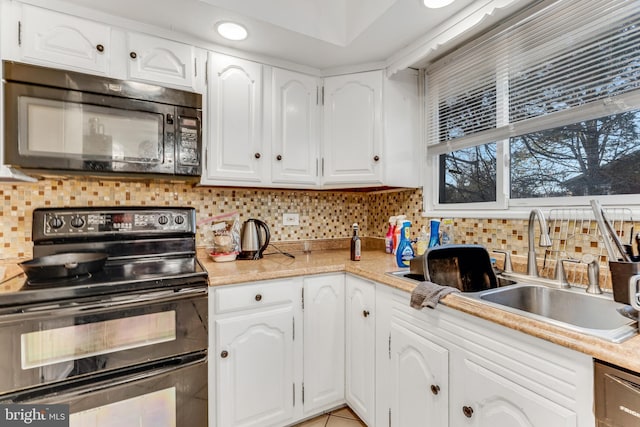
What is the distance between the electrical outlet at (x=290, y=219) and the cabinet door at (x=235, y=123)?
442 mm

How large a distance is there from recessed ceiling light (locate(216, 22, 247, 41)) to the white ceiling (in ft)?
0.11

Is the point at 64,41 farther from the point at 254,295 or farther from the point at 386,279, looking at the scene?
the point at 386,279

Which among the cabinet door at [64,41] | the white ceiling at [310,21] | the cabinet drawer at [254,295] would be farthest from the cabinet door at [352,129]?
the cabinet door at [64,41]

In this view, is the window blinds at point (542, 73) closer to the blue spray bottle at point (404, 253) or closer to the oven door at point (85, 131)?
the blue spray bottle at point (404, 253)

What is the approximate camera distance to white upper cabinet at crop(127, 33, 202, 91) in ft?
4.83

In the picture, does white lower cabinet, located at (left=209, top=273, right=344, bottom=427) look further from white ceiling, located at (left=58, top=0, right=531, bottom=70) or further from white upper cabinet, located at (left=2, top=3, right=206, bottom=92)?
white ceiling, located at (left=58, top=0, right=531, bottom=70)

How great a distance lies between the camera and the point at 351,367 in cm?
164

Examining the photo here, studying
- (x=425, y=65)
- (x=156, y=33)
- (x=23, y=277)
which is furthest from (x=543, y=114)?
(x=23, y=277)

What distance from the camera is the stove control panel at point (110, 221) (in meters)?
1.44

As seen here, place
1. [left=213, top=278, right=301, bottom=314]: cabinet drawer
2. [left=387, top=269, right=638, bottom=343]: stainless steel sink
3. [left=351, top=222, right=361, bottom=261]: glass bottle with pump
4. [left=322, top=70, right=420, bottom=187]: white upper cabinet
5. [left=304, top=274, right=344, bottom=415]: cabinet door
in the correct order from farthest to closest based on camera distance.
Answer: [left=322, top=70, right=420, bottom=187]: white upper cabinet < [left=351, top=222, right=361, bottom=261]: glass bottle with pump < [left=304, top=274, right=344, bottom=415]: cabinet door < [left=213, top=278, right=301, bottom=314]: cabinet drawer < [left=387, top=269, right=638, bottom=343]: stainless steel sink

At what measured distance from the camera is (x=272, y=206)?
2117 mm

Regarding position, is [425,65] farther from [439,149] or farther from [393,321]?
[393,321]

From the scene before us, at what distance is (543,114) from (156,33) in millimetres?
1943

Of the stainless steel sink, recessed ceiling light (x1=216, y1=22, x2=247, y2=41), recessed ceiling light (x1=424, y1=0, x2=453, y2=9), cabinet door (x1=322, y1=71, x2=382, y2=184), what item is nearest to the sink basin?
the stainless steel sink
